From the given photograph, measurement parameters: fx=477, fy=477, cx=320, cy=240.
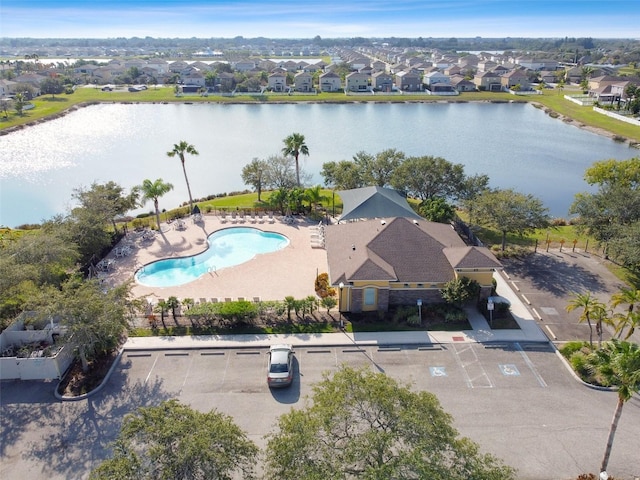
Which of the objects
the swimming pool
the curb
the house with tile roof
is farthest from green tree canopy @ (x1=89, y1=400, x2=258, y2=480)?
the swimming pool

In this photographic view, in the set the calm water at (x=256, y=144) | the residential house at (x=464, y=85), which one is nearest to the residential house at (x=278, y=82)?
the calm water at (x=256, y=144)

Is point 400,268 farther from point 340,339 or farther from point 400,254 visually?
point 340,339

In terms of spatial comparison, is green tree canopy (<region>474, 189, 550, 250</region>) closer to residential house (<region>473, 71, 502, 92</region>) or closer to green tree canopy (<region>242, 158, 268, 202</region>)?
green tree canopy (<region>242, 158, 268, 202</region>)

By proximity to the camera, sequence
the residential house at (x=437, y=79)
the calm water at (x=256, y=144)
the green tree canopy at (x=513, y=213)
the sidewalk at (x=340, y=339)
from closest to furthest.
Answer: the sidewalk at (x=340, y=339), the green tree canopy at (x=513, y=213), the calm water at (x=256, y=144), the residential house at (x=437, y=79)

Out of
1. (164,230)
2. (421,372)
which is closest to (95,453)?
(421,372)

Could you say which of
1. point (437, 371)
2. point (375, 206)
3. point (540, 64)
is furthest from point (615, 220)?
point (540, 64)

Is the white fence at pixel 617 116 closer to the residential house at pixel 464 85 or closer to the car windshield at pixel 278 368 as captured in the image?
the residential house at pixel 464 85
